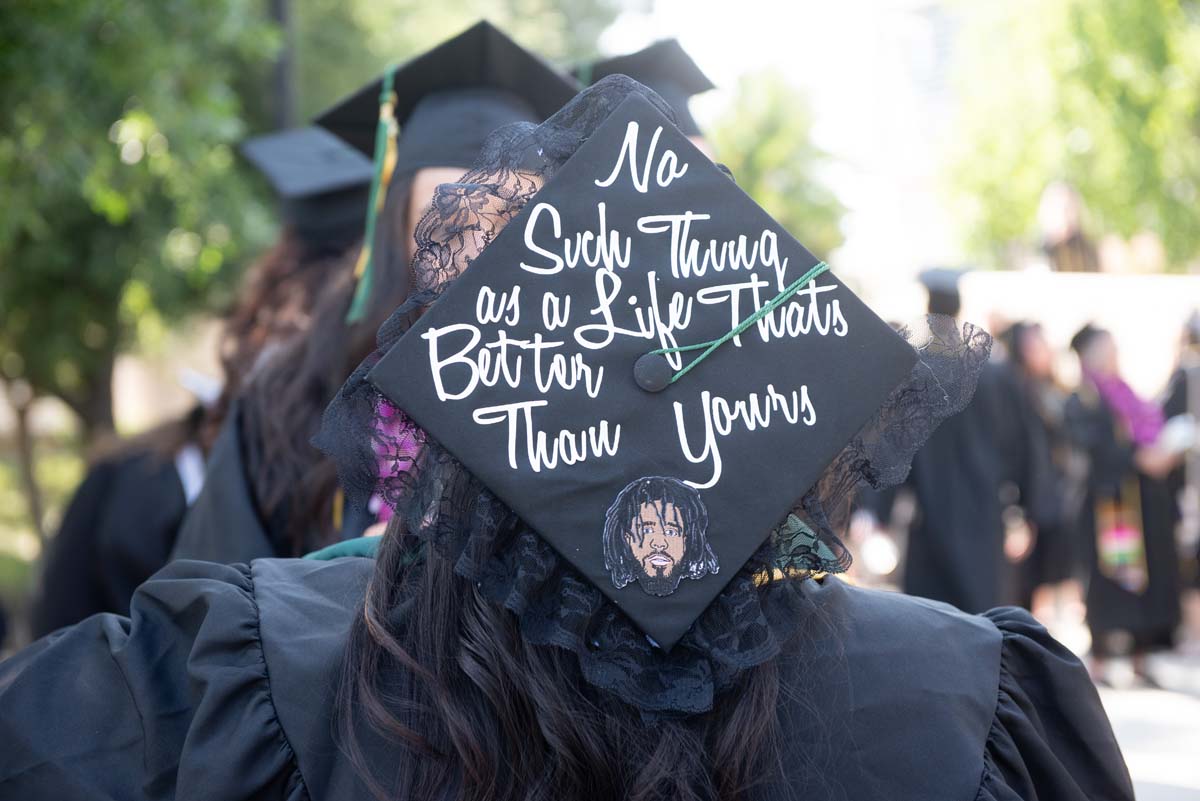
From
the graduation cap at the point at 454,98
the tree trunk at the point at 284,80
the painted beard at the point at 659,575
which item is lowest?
the painted beard at the point at 659,575

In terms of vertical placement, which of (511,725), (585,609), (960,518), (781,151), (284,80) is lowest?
(511,725)

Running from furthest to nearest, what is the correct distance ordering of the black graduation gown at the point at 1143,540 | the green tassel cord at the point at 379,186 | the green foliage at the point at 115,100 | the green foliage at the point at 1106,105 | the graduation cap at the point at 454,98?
the green foliage at the point at 1106,105, the black graduation gown at the point at 1143,540, the green foliage at the point at 115,100, the graduation cap at the point at 454,98, the green tassel cord at the point at 379,186

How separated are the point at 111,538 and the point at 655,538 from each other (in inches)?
83.5

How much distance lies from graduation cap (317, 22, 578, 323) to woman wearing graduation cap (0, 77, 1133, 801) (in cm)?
121

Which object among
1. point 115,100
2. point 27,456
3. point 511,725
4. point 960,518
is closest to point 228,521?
point 511,725

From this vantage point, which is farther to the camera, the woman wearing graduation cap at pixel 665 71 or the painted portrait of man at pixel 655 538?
the woman wearing graduation cap at pixel 665 71

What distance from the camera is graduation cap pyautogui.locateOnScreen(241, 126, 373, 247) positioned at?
→ 341 centimetres

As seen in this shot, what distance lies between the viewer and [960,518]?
6.18 meters

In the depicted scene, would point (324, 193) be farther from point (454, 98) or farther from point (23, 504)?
point (23, 504)

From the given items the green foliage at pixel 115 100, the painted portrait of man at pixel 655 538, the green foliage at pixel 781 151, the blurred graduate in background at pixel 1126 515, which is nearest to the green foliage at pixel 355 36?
the green foliage at pixel 115 100

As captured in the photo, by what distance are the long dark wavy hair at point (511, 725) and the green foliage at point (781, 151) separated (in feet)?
54.7

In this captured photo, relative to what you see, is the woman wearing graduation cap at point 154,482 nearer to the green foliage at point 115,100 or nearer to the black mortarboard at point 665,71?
the black mortarboard at point 665,71

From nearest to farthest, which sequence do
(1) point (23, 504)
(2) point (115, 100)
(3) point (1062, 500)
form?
(2) point (115, 100) → (3) point (1062, 500) → (1) point (23, 504)

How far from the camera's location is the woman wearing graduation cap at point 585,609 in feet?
3.96
